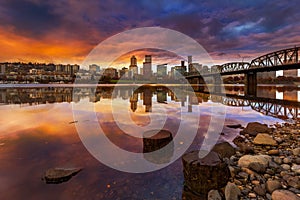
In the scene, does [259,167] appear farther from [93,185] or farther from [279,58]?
[279,58]

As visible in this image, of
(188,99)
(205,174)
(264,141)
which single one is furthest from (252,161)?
(188,99)

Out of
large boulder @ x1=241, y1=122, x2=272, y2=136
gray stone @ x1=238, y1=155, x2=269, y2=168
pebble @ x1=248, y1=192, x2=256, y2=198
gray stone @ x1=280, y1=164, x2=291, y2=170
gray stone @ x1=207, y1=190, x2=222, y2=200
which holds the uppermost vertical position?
large boulder @ x1=241, y1=122, x2=272, y2=136

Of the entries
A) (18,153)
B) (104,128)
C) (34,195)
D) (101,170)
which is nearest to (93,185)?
(101,170)

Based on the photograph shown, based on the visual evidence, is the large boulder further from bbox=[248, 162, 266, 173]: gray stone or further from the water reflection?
the water reflection

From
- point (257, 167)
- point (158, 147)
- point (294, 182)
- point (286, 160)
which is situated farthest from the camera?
point (158, 147)

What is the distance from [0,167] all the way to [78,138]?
189 inches

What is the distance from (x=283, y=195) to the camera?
552cm

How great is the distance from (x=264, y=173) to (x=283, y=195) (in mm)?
1718

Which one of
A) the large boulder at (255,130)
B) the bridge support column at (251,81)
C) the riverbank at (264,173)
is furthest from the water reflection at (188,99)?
the riverbank at (264,173)

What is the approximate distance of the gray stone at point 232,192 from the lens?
5.71 meters

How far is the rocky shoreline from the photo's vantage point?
5.86 m

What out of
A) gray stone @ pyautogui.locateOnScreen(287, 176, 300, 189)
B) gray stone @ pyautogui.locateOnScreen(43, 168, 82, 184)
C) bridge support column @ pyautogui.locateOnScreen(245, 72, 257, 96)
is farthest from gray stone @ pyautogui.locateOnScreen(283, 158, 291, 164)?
bridge support column @ pyautogui.locateOnScreen(245, 72, 257, 96)

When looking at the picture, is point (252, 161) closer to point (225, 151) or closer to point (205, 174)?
point (225, 151)

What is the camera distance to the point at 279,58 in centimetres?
5378
